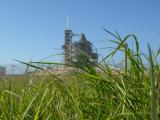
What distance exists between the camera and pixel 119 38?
5.89ft

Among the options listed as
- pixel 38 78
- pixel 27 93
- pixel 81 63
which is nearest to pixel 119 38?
pixel 81 63

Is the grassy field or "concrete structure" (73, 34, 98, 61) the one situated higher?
"concrete structure" (73, 34, 98, 61)

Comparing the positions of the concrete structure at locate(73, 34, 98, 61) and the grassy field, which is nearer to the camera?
the grassy field

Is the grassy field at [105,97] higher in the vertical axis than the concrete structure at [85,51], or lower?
lower

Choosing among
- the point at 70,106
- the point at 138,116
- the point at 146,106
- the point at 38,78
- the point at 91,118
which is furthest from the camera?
the point at 38,78

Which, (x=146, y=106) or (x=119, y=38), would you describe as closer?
(x=146, y=106)

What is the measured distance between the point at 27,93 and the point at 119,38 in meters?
0.55

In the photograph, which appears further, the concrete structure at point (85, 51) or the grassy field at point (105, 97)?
the concrete structure at point (85, 51)

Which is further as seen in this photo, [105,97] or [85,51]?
[85,51]

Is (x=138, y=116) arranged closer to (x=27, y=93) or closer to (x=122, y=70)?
(x=122, y=70)

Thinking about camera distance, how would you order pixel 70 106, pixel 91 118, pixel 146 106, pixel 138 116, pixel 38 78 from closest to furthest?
1. pixel 138 116
2. pixel 146 106
3. pixel 91 118
4. pixel 70 106
5. pixel 38 78

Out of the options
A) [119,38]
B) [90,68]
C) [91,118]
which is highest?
[119,38]

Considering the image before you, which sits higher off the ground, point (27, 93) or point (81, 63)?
point (81, 63)

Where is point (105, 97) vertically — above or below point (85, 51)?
below
